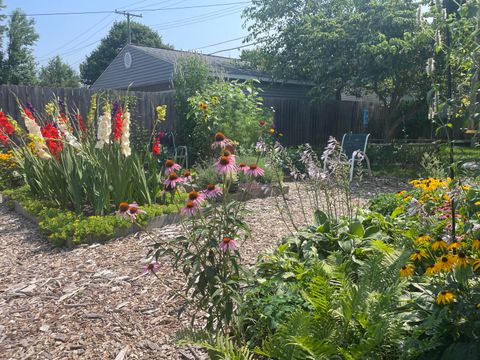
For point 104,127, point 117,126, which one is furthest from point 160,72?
point 104,127

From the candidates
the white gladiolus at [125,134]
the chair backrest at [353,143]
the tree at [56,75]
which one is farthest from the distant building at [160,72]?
the tree at [56,75]

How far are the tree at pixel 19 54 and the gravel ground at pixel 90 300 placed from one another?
93.0 ft

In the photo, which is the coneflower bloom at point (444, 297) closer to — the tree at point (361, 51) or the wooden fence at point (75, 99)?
the wooden fence at point (75, 99)

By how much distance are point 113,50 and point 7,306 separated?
145 feet

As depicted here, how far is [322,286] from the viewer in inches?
68.2

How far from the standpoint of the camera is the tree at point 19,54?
2812 centimetres

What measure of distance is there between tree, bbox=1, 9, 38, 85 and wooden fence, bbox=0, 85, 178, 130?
2320 cm

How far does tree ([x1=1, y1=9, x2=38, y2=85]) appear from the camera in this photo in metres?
28.1

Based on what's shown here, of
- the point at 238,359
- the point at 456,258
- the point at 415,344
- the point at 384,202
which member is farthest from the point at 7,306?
the point at 384,202

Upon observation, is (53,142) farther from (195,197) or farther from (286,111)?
(286,111)

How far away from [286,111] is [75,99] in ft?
18.8

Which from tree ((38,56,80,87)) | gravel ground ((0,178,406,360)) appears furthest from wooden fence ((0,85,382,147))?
tree ((38,56,80,87))

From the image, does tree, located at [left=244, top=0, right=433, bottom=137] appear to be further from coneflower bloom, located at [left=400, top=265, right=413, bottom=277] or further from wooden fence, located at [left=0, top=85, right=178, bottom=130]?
coneflower bloom, located at [left=400, top=265, right=413, bottom=277]

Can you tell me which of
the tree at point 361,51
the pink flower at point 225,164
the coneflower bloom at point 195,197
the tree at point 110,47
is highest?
the tree at point 110,47
